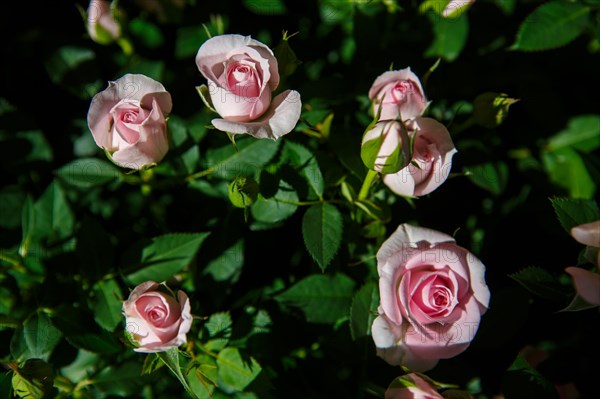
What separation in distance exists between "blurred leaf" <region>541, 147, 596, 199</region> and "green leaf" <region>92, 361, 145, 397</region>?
4.20 ft

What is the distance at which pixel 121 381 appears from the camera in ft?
4.45

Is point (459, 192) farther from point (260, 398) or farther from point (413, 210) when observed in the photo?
point (260, 398)

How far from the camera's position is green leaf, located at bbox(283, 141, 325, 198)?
1.28 m

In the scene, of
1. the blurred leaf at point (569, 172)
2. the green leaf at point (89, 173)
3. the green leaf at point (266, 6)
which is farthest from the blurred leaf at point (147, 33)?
the blurred leaf at point (569, 172)

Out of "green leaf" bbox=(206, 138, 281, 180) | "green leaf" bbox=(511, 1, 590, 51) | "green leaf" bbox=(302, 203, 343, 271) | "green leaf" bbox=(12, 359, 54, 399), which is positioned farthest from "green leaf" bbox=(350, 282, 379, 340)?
"green leaf" bbox=(511, 1, 590, 51)

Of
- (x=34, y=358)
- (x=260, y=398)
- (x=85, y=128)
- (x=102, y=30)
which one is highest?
(x=102, y=30)

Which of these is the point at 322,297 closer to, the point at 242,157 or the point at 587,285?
the point at 242,157

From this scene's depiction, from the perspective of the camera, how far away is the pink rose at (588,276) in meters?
1.07

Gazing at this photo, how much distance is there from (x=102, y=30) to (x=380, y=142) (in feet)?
3.10

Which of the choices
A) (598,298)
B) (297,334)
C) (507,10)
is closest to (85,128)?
(297,334)

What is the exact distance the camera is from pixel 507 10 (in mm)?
1696

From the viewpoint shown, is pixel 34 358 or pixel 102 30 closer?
pixel 34 358

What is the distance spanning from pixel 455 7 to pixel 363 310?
30.9 inches

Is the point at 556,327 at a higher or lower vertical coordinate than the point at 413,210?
lower
